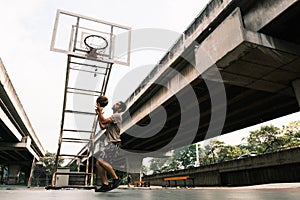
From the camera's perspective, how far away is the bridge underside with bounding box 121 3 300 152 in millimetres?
8141

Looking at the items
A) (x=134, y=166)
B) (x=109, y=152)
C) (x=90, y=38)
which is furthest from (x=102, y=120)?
(x=134, y=166)

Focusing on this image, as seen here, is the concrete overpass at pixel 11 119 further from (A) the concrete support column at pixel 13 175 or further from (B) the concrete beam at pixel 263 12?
(A) the concrete support column at pixel 13 175

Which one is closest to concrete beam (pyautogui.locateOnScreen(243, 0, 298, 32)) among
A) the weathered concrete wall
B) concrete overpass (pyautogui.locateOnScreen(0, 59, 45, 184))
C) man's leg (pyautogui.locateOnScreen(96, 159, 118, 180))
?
man's leg (pyautogui.locateOnScreen(96, 159, 118, 180))

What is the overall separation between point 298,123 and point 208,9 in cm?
4190

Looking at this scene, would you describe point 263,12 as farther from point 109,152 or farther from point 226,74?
point 109,152

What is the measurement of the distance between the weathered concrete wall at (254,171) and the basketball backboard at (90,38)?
1124 cm

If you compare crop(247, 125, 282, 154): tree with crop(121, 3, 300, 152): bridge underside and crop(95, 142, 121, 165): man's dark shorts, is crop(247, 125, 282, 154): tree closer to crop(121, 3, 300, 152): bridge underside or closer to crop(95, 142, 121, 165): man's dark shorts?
crop(121, 3, 300, 152): bridge underside

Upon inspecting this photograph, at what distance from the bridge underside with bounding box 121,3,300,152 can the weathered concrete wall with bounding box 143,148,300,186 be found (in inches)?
141

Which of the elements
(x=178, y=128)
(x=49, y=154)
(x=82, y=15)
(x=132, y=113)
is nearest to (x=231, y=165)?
(x=178, y=128)

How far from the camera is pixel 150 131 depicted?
23.2 meters

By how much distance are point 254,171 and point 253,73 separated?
10.9 m

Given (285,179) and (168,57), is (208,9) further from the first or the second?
(285,179)

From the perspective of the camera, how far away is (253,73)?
10016mm

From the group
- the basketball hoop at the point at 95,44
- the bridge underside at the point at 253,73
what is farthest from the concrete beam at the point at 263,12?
the basketball hoop at the point at 95,44
